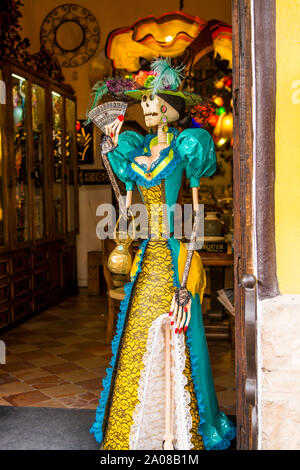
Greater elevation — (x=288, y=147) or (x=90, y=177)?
(x=90, y=177)

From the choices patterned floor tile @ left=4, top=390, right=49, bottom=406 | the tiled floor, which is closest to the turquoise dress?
the tiled floor

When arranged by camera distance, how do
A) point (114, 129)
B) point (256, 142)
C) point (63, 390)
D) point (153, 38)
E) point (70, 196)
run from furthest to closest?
point (70, 196), point (153, 38), point (63, 390), point (114, 129), point (256, 142)

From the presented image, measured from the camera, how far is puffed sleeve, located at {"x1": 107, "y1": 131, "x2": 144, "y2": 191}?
2752 millimetres

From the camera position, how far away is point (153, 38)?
4605 millimetres

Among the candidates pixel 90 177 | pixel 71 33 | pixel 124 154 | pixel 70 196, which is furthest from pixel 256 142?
pixel 71 33

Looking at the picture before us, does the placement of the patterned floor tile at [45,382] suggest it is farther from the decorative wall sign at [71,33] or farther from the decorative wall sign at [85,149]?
the decorative wall sign at [71,33]

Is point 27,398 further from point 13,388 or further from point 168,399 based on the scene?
point 168,399

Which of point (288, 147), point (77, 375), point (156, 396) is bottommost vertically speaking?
point (77, 375)

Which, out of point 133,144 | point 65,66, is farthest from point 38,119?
point 133,144

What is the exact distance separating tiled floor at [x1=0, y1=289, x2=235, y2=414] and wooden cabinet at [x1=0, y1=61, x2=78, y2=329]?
0.32 m

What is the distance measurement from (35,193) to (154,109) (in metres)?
3.58

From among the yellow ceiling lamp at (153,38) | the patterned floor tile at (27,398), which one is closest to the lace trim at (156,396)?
the patterned floor tile at (27,398)

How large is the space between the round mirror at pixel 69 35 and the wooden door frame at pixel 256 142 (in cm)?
596

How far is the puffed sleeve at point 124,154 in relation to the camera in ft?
9.03
